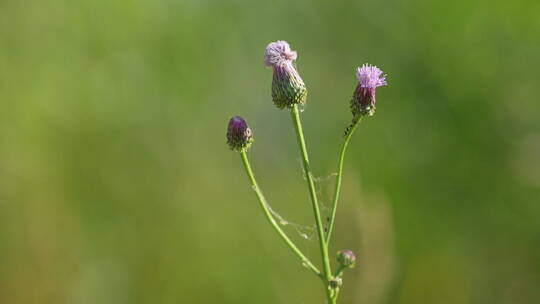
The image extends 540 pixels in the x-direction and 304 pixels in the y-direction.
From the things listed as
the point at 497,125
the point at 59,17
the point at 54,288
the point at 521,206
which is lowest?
the point at 54,288

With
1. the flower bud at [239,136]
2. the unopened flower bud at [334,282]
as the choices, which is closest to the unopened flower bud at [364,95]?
the flower bud at [239,136]

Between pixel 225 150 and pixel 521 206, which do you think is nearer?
pixel 521 206

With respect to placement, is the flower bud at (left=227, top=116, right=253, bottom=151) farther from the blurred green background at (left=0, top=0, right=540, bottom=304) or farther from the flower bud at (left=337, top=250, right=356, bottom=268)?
the blurred green background at (left=0, top=0, right=540, bottom=304)

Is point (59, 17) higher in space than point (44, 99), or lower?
higher

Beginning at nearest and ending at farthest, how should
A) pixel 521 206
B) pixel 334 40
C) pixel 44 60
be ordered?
1. pixel 521 206
2. pixel 44 60
3. pixel 334 40

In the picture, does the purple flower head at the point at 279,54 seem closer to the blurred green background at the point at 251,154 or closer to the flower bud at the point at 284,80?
the flower bud at the point at 284,80

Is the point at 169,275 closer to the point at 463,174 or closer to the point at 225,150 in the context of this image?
the point at 225,150

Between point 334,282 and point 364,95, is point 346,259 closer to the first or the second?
point 334,282

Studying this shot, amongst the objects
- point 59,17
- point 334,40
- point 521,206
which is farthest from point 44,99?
point 521,206
